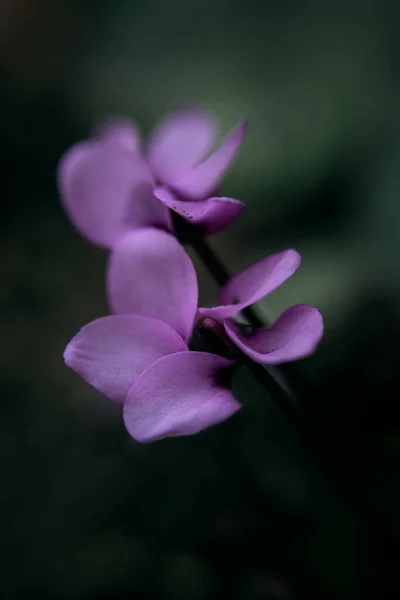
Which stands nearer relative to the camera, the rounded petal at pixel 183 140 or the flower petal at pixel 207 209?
the flower petal at pixel 207 209

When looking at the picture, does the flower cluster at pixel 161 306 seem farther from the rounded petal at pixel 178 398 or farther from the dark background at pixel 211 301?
the dark background at pixel 211 301

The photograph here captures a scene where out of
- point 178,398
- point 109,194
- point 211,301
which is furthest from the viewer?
point 211,301

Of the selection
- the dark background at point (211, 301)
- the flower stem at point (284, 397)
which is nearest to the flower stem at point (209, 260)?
the flower stem at point (284, 397)

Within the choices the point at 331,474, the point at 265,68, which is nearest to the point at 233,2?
the point at 265,68

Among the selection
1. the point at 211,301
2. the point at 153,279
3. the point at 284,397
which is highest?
the point at 153,279

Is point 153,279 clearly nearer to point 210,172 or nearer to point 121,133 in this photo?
point 210,172

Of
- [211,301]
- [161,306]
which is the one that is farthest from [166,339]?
[211,301]
